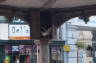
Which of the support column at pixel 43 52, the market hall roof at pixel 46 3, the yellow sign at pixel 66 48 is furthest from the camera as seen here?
the yellow sign at pixel 66 48

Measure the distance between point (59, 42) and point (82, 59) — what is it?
14.9ft

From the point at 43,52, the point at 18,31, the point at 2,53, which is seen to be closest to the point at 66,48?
the point at 18,31

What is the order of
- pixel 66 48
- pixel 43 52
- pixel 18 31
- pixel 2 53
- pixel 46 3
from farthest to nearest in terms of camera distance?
pixel 66 48
pixel 18 31
pixel 2 53
pixel 43 52
pixel 46 3

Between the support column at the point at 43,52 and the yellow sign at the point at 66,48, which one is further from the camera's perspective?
the yellow sign at the point at 66,48

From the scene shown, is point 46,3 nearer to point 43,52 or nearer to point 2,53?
point 43,52

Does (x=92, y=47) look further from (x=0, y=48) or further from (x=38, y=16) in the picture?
(x=38, y=16)

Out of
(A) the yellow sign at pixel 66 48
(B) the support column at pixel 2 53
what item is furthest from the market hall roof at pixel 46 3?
(A) the yellow sign at pixel 66 48

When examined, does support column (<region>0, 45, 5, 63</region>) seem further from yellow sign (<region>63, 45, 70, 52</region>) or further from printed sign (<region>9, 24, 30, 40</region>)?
yellow sign (<region>63, 45, 70, 52</region>)

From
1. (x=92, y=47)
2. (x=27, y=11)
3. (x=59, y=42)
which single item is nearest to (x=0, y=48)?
(x=59, y=42)

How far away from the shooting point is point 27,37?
29.4 meters

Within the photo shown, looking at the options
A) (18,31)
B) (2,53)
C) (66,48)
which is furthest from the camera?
(66,48)

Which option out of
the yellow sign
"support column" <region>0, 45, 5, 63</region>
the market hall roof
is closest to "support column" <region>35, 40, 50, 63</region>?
the market hall roof

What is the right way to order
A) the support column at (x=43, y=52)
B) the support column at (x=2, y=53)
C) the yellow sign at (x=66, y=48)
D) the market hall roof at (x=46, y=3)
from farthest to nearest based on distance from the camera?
the yellow sign at (x=66, y=48), the support column at (x=2, y=53), the support column at (x=43, y=52), the market hall roof at (x=46, y=3)

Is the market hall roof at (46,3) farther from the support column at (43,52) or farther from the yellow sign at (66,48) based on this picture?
the yellow sign at (66,48)
